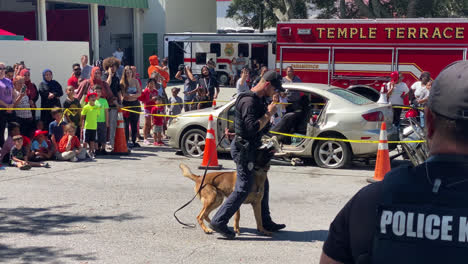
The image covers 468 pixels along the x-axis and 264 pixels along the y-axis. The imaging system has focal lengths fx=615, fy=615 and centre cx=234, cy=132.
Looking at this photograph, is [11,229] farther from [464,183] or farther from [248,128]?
[464,183]

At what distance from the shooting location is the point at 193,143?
37.9 ft

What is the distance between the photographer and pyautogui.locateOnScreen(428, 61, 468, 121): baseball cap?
1783 mm

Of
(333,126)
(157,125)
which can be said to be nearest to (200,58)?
A: (157,125)

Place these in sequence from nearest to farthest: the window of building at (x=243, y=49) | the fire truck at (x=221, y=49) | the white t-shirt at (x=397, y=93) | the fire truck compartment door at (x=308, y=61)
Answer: the white t-shirt at (x=397, y=93) < the fire truck compartment door at (x=308, y=61) < the fire truck at (x=221, y=49) < the window of building at (x=243, y=49)

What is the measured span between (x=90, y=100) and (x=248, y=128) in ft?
19.5

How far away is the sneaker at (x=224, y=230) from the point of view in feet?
20.9

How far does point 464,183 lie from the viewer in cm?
178

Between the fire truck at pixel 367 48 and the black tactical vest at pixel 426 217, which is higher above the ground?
the fire truck at pixel 367 48

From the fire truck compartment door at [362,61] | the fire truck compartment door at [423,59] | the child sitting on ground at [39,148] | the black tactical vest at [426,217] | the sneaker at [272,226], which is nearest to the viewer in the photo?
the black tactical vest at [426,217]

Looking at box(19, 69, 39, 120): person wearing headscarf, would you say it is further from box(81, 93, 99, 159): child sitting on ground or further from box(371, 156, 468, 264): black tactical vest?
box(371, 156, 468, 264): black tactical vest

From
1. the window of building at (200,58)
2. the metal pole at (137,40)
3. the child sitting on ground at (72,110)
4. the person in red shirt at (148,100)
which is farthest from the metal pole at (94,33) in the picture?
the child sitting on ground at (72,110)

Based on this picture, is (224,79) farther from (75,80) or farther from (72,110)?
(72,110)

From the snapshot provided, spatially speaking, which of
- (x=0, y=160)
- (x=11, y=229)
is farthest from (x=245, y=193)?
(x=0, y=160)

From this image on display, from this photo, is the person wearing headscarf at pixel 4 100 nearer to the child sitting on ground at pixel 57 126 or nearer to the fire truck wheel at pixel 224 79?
the child sitting on ground at pixel 57 126
